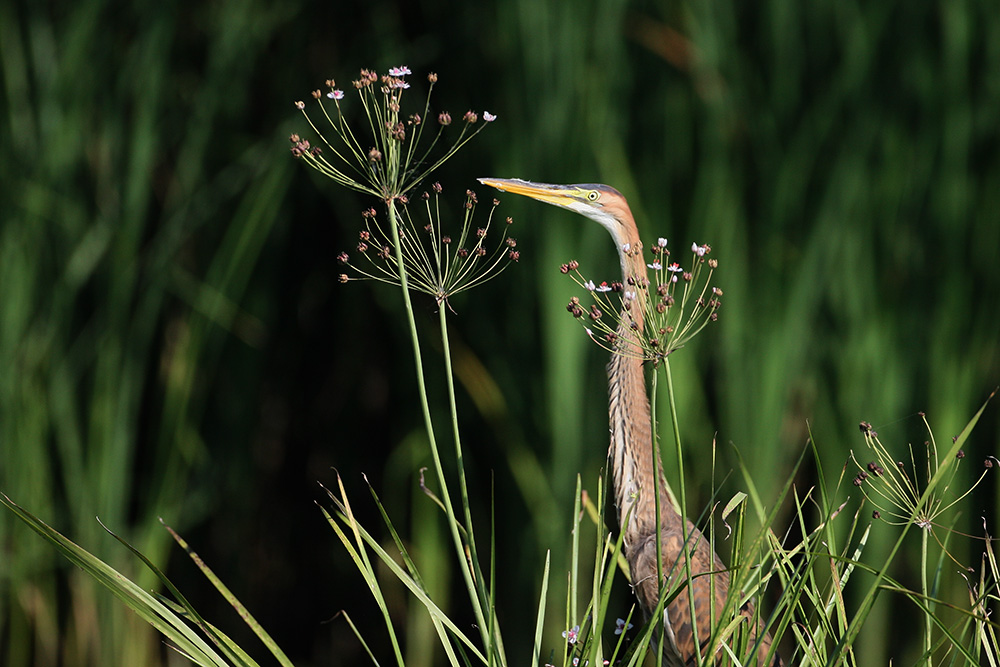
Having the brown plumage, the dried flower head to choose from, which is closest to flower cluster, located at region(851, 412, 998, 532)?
the dried flower head

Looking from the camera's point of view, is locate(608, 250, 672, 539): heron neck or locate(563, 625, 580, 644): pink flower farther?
locate(608, 250, 672, 539): heron neck

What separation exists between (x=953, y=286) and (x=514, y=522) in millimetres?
1303

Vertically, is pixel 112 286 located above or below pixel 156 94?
below

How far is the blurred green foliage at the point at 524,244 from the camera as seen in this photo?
2.50 metres

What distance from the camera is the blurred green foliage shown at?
2504mm

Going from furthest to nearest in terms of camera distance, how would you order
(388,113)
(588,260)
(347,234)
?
(347,234), (588,260), (388,113)

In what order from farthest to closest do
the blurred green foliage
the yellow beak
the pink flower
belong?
the blurred green foliage, the yellow beak, the pink flower

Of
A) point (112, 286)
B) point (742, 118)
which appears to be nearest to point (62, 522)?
point (112, 286)

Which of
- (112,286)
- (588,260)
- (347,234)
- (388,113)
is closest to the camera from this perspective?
(388,113)

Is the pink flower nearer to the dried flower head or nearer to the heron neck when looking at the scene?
the dried flower head

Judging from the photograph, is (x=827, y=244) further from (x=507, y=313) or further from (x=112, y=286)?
(x=112, y=286)

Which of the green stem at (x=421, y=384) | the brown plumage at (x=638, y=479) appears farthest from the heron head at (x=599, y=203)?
the green stem at (x=421, y=384)

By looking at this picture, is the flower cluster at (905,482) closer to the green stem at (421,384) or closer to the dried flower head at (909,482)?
the dried flower head at (909,482)

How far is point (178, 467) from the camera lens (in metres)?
2.84
